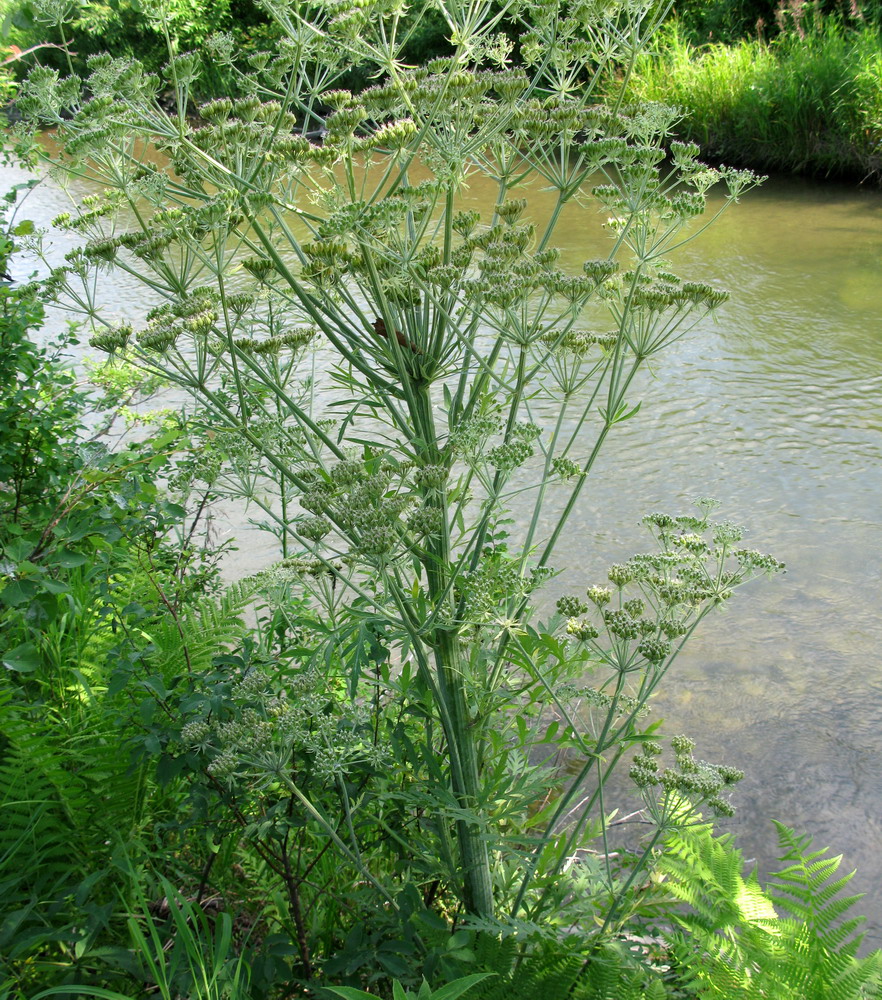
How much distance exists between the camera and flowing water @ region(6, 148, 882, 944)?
9.72ft

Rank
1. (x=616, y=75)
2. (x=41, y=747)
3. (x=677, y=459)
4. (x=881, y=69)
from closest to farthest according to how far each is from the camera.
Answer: (x=41, y=747) < (x=677, y=459) < (x=881, y=69) < (x=616, y=75)

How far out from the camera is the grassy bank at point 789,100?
9750 mm

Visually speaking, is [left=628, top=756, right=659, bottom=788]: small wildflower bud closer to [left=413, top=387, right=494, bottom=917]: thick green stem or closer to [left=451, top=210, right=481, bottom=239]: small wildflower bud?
[left=413, top=387, right=494, bottom=917]: thick green stem

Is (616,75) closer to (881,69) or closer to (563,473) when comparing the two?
(881,69)

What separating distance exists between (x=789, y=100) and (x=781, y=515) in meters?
8.26

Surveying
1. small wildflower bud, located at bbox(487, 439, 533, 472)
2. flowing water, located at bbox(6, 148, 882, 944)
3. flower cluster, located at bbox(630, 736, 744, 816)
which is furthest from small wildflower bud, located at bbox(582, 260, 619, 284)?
flowing water, located at bbox(6, 148, 882, 944)

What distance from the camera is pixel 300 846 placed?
2172 mm

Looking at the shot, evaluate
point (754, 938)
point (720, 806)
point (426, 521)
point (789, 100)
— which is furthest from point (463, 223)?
point (789, 100)

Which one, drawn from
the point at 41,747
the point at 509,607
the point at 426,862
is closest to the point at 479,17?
the point at 509,607

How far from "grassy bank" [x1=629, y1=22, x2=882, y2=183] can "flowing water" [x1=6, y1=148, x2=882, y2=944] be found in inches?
114

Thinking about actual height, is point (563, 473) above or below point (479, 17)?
below

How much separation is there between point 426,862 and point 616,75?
1352 cm

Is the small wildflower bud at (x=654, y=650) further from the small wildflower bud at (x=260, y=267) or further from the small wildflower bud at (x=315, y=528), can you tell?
the small wildflower bud at (x=260, y=267)

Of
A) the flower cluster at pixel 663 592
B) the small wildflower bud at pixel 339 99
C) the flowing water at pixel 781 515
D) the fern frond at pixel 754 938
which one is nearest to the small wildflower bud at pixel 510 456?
the flower cluster at pixel 663 592
